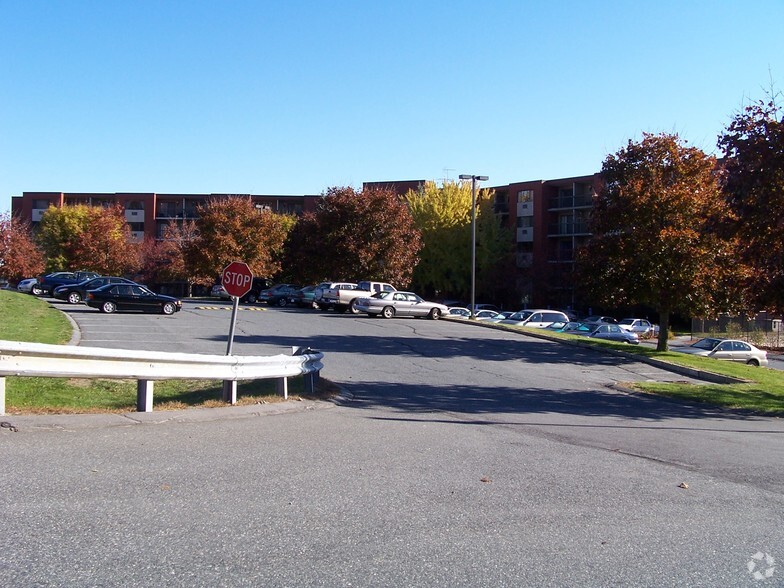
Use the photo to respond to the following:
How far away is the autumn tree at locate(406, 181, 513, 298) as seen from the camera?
212ft

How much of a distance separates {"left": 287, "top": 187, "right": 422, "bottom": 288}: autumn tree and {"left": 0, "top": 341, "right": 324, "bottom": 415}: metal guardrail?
3495cm

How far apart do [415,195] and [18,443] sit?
196ft

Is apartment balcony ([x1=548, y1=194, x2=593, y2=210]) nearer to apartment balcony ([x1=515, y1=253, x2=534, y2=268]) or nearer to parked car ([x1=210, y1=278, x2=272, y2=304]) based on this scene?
apartment balcony ([x1=515, y1=253, x2=534, y2=268])

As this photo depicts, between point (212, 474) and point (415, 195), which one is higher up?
point (415, 195)

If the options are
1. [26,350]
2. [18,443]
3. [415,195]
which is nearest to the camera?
[18,443]

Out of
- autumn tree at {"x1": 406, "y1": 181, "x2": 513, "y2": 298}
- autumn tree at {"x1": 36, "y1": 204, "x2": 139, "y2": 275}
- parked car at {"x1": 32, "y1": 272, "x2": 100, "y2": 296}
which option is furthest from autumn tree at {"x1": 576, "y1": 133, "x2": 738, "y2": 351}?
autumn tree at {"x1": 36, "y1": 204, "x2": 139, "y2": 275}

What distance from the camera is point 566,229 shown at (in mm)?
69125

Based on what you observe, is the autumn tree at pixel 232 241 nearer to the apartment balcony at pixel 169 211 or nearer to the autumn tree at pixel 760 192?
the apartment balcony at pixel 169 211

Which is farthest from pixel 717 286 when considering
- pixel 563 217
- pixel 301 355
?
pixel 563 217

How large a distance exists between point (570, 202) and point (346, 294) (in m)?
35.2

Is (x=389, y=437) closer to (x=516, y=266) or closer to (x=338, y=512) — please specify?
(x=338, y=512)

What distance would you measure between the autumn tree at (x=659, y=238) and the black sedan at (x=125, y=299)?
59.2 feet

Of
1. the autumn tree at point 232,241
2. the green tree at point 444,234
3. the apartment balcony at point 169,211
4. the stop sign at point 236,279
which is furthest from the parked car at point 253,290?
the stop sign at point 236,279

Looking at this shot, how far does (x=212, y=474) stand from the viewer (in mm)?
7090
